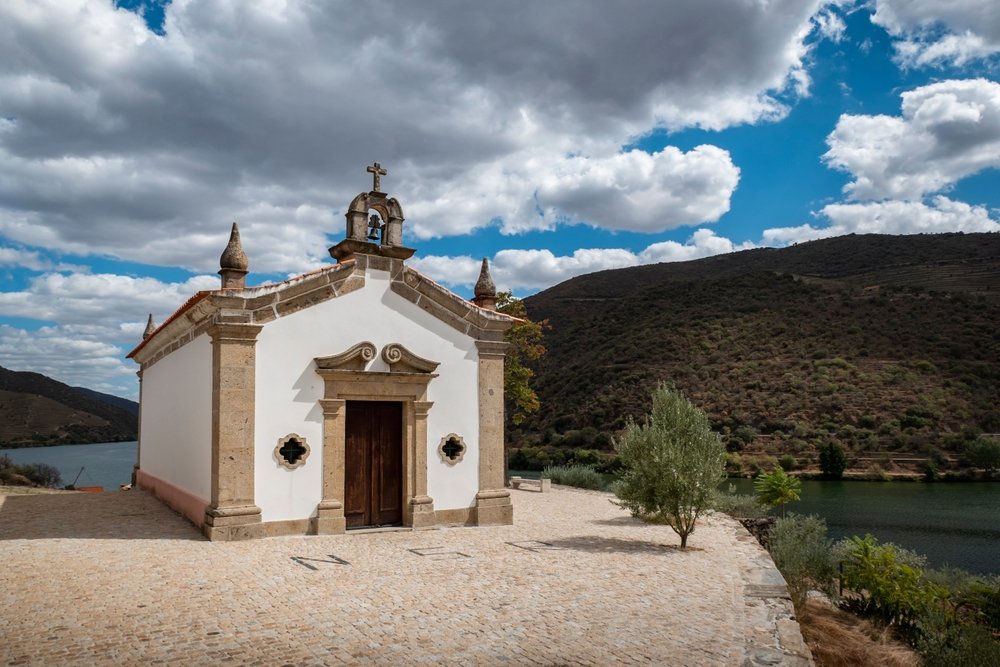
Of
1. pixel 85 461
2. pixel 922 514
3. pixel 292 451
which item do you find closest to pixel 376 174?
pixel 292 451

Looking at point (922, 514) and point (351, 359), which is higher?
point (351, 359)

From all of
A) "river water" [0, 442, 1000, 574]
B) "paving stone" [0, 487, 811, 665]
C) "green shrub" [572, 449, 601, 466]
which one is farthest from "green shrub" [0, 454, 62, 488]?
"green shrub" [572, 449, 601, 466]

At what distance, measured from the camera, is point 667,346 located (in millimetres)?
45500

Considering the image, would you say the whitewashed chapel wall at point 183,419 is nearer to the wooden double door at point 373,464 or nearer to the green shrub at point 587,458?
the wooden double door at point 373,464

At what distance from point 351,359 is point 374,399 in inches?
31.7

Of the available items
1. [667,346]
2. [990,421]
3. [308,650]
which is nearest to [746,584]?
[308,650]

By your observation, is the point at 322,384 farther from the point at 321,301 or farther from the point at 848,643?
the point at 848,643

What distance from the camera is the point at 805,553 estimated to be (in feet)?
39.8

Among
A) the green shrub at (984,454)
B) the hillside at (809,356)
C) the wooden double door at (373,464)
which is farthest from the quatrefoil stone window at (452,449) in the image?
the green shrub at (984,454)

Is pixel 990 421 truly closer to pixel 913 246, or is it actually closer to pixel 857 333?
pixel 857 333

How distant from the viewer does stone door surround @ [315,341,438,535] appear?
1109 cm

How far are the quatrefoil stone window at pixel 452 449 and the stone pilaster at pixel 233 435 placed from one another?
3218mm

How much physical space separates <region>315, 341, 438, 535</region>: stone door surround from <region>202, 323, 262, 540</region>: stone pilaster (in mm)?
1100

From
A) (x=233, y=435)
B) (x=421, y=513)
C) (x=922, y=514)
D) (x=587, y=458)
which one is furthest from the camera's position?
(x=587, y=458)
